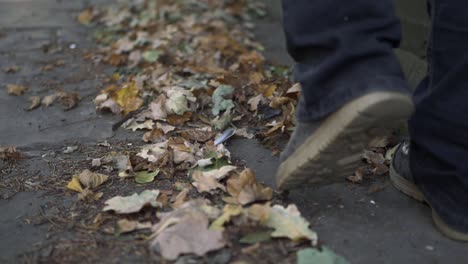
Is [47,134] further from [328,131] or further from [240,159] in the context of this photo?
[328,131]

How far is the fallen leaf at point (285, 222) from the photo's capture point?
1.36 metres

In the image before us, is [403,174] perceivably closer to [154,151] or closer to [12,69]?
[154,151]

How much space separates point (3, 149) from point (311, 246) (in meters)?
1.22

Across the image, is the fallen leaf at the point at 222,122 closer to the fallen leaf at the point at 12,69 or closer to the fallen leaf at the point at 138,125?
the fallen leaf at the point at 138,125

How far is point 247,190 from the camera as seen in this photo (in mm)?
1507

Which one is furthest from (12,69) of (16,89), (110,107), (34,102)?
(110,107)

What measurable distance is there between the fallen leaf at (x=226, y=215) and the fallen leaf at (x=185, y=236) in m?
0.02

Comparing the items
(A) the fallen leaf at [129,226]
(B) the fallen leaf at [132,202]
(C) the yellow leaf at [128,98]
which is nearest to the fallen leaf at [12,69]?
(C) the yellow leaf at [128,98]

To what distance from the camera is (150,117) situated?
2.21 metres

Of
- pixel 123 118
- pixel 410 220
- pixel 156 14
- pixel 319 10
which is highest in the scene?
pixel 319 10

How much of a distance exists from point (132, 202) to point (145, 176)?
8.2 inches

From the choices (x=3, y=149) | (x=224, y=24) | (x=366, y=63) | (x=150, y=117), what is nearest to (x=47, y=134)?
(x=3, y=149)

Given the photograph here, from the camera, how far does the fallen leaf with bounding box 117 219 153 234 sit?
1.41 metres

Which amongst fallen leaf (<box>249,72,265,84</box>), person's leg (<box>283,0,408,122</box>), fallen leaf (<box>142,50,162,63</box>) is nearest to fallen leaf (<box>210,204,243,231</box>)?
person's leg (<box>283,0,408,122</box>)
